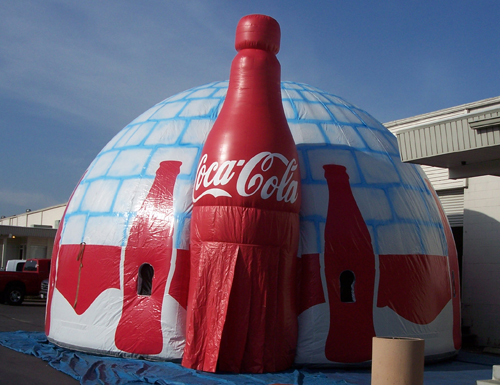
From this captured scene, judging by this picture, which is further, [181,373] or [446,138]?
[446,138]

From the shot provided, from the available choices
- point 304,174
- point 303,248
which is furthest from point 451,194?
point 303,248

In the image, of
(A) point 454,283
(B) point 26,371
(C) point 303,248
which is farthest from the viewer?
(A) point 454,283

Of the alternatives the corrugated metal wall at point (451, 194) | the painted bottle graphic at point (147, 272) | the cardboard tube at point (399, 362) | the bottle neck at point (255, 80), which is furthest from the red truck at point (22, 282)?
the cardboard tube at point (399, 362)

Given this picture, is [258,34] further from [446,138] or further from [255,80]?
[446,138]

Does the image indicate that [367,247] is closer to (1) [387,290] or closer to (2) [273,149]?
(1) [387,290]

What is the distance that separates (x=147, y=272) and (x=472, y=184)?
34.5ft

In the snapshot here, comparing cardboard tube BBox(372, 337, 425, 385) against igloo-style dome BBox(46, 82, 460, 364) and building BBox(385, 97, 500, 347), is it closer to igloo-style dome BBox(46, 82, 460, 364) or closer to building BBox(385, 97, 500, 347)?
igloo-style dome BBox(46, 82, 460, 364)

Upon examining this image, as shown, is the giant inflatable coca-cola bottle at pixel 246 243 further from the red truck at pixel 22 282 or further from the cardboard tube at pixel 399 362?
the red truck at pixel 22 282

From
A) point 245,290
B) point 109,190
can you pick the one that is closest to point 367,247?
point 245,290

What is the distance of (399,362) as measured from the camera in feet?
22.1

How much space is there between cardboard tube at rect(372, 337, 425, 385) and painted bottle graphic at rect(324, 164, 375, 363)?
3.29 meters

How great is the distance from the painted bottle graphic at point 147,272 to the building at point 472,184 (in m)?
4.73

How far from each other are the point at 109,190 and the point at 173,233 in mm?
2049

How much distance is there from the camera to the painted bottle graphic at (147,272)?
10.2 m
